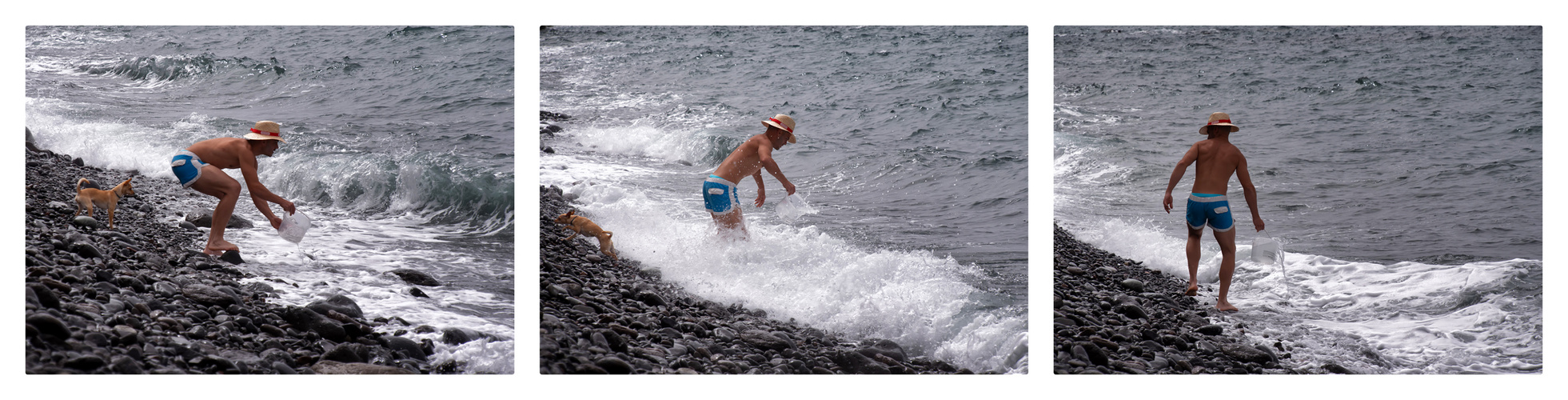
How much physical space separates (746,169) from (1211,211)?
2.20 m

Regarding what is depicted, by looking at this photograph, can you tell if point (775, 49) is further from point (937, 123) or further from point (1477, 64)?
point (1477, 64)

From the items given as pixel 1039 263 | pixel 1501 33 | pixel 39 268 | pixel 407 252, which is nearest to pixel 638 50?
pixel 407 252

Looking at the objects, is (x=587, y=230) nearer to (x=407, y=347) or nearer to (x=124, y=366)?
(x=407, y=347)

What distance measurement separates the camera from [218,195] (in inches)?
164

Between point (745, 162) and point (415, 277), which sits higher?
point (745, 162)

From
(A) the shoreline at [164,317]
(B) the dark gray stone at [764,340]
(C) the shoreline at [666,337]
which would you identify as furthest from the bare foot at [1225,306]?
(A) the shoreline at [164,317]

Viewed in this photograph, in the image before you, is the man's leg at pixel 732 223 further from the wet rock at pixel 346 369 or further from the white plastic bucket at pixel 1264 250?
the white plastic bucket at pixel 1264 250

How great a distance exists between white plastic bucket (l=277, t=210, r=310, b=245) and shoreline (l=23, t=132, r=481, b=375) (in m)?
0.23

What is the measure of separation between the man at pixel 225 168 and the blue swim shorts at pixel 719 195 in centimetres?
194

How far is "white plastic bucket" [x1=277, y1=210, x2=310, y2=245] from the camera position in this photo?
4219 mm

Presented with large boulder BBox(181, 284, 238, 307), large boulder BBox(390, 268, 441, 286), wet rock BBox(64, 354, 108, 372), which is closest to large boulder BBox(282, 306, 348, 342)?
large boulder BBox(181, 284, 238, 307)

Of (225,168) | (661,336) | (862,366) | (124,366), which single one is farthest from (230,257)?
(862,366)

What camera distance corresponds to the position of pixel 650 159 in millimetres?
4898

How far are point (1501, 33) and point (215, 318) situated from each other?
590cm
